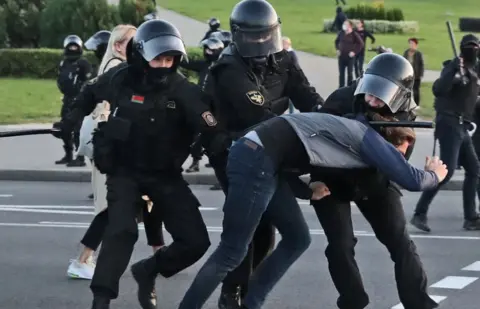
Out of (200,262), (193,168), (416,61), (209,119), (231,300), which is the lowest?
(416,61)

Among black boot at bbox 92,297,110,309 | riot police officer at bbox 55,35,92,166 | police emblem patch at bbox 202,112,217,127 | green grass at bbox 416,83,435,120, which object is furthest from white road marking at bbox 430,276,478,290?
green grass at bbox 416,83,435,120

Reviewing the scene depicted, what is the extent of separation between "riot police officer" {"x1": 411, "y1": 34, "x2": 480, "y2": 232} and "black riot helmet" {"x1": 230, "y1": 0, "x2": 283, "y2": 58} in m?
3.91

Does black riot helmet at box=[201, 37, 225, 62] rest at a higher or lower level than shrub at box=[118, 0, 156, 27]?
higher

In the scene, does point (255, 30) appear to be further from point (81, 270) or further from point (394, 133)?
point (81, 270)

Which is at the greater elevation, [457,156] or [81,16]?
[457,156]

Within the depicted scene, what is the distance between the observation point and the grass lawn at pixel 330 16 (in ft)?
119

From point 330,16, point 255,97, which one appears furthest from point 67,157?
point 330,16

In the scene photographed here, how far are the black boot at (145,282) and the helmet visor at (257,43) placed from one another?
1.32 meters

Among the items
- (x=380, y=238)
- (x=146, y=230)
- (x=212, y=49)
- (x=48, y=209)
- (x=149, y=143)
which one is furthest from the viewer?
(x=212, y=49)

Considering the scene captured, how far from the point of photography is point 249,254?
7.03m

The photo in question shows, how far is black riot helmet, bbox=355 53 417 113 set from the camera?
242 inches

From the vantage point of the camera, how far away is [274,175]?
6078mm

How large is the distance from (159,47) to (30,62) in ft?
74.1

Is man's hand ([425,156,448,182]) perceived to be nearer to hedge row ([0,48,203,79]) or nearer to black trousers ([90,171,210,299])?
black trousers ([90,171,210,299])
